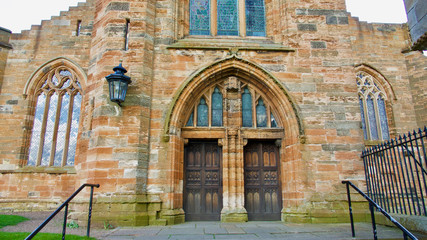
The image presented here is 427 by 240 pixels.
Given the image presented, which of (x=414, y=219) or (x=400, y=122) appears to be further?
(x=400, y=122)

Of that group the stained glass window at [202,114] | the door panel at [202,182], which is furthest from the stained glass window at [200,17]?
the door panel at [202,182]

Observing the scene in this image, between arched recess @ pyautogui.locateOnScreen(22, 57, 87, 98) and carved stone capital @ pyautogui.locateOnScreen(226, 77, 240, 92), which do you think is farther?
arched recess @ pyautogui.locateOnScreen(22, 57, 87, 98)

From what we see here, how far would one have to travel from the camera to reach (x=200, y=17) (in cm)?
911

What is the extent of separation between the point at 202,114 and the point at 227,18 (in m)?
3.22

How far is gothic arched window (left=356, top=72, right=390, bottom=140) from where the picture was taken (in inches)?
447

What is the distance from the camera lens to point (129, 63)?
772 cm

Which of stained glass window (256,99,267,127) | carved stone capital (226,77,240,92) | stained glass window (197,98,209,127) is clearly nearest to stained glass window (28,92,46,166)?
stained glass window (197,98,209,127)

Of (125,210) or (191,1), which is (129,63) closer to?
(191,1)

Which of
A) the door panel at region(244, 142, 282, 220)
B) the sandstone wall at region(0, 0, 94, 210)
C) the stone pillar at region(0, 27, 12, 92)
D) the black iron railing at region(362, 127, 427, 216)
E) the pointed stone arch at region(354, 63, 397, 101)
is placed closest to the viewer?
the black iron railing at region(362, 127, 427, 216)

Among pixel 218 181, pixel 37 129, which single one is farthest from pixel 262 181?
pixel 37 129

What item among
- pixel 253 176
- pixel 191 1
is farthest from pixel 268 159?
pixel 191 1

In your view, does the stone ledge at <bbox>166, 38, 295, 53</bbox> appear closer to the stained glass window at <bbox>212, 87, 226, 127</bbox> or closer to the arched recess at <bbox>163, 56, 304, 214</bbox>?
the arched recess at <bbox>163, 56, 304, 214</bbox>

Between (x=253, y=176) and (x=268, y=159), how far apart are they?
0.66 metres

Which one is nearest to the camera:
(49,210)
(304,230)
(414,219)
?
(414,219)
